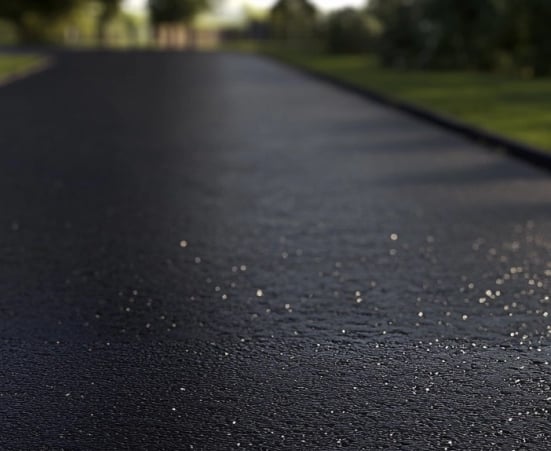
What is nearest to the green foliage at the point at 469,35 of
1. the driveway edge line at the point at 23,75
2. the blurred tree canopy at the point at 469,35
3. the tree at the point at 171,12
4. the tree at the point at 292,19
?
the blurred tree canopy at the point at 469,35

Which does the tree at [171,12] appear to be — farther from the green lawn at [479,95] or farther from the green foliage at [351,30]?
the green lawn at [479,95]

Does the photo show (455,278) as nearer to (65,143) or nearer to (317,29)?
(65,143)

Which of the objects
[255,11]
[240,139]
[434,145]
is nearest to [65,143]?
[240,139]

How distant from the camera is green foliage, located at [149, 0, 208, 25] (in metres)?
94.2

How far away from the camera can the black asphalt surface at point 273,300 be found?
4.03 m

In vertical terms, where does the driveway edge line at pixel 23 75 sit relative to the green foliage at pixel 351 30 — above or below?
below

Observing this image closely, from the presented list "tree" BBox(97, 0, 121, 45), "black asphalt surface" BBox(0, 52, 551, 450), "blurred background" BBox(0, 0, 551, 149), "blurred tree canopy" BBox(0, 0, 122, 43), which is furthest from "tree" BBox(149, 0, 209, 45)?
"black asphalt surface" BBox(0, 52, 551, 450)

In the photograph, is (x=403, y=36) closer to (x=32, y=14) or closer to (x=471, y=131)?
(x=471, y=131)

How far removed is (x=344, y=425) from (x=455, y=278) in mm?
2722

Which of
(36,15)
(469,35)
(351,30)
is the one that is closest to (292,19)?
(36,15)

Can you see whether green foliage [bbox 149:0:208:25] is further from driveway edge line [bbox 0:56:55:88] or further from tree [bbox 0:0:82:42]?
driveway edge line [bbox 0:56:55:88]

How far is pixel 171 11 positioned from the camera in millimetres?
94438

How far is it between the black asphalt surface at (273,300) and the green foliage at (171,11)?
273 ft

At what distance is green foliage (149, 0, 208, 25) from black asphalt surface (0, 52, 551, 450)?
8336 centimetres
